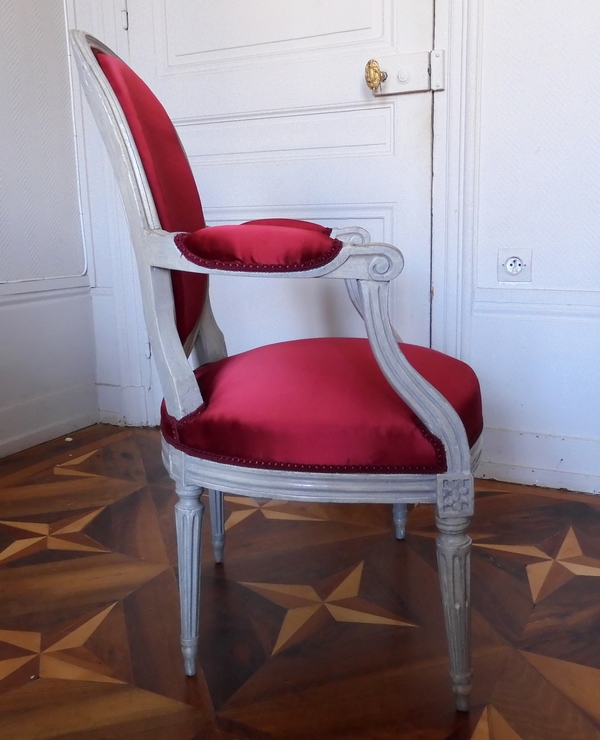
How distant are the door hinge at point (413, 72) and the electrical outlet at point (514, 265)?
1.62 feet

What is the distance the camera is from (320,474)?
880 millimetres

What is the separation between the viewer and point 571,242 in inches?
66.6

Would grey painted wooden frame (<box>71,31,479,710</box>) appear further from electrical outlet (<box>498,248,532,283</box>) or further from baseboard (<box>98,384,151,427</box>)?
baseboard (<box>98,384,151,427</box>)

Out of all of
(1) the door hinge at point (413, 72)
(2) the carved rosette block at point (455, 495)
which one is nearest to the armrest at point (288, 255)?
(2) the carved rosette block at point (455, 495)

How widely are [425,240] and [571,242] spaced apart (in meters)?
0.39

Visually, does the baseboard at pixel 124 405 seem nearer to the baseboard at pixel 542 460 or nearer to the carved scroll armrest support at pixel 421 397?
the baseboard at pixel 542 460

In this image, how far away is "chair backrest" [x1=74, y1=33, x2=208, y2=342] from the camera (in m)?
0.91

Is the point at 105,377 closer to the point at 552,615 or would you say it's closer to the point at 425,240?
the point at 425,240

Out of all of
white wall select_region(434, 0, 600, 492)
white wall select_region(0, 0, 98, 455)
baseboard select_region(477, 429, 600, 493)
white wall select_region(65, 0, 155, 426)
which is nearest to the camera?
white wall select_region(434, 0, 600, 492)

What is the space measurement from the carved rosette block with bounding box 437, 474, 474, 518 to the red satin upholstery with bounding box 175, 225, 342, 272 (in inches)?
13.3

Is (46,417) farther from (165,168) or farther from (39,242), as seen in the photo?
(165,168)

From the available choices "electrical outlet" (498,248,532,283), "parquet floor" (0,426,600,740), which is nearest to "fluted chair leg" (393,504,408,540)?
"parquet floor" (0,426,600,740)

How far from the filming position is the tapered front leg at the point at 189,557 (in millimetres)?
971

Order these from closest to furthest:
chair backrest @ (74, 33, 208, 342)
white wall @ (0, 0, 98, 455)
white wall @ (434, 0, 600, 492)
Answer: chair backrest @ (74, 33, 208, 342) < white wall @ (434, 0, 600, 492) < white wall @ (0, 0, 98, 455)
